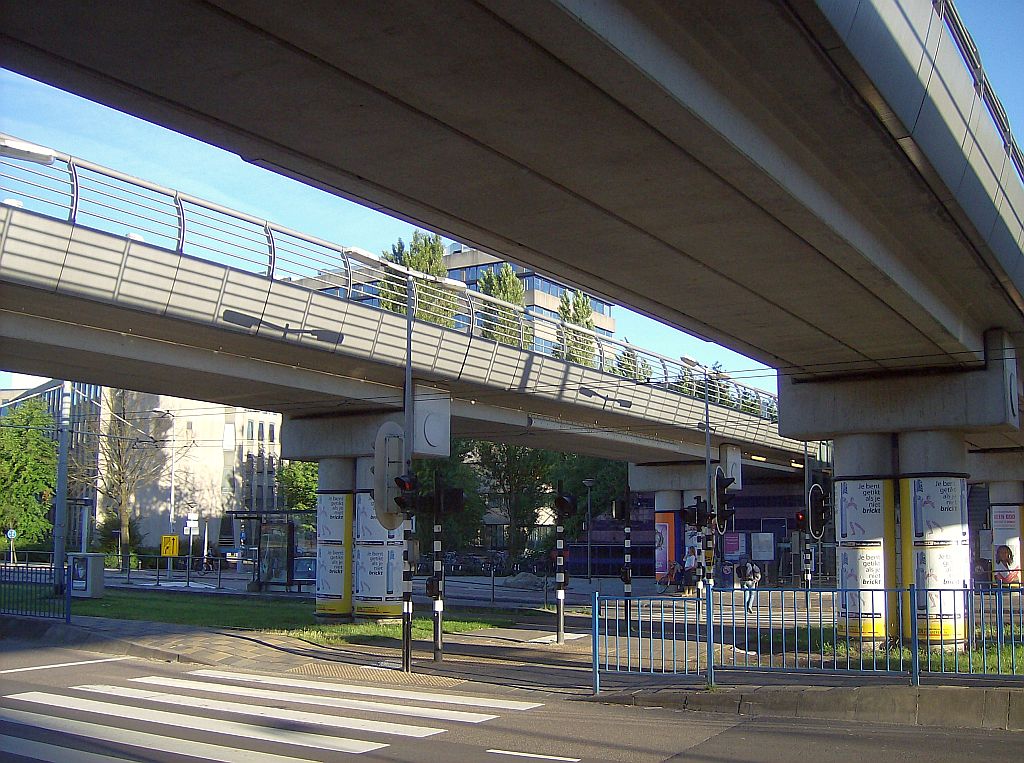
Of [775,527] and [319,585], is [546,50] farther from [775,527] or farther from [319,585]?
[775,527]

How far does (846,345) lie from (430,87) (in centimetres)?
1156

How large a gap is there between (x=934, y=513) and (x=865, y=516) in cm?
126

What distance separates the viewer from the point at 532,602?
3503cm

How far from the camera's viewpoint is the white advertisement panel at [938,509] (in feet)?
62.1

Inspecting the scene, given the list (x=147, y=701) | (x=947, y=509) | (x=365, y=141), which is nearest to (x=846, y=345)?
(x=947, y=509)

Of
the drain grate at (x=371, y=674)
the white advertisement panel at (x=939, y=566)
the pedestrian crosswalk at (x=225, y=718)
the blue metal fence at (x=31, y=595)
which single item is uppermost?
the white advertisement panel at (x=939, y=566)

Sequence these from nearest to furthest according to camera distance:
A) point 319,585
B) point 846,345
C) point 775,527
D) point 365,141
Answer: point 365,141, point 846,345, point 319,585, point 775,527

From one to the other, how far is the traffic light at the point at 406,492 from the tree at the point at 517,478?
39.2 metres

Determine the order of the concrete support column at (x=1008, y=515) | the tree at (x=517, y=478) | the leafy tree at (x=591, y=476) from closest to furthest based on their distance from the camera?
1. the concrete support column at (x=1008, y=515)
2. the tree at (x=517, y=478)
3. the leafy tree at (x=591, y=476)

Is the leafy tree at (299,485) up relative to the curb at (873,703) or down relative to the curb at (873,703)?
up

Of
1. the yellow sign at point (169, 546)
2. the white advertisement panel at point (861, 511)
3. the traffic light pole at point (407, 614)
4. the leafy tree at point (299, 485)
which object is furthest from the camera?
the leafy tree at point (299, 485)

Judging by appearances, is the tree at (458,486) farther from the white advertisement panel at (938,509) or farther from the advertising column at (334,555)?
the white advertisement panel at (938,509)

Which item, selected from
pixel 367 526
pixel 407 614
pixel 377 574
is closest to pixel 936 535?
pixel 407 614

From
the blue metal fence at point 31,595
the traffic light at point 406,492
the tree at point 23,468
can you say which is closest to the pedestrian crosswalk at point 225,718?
the traffic light at point 406,492
